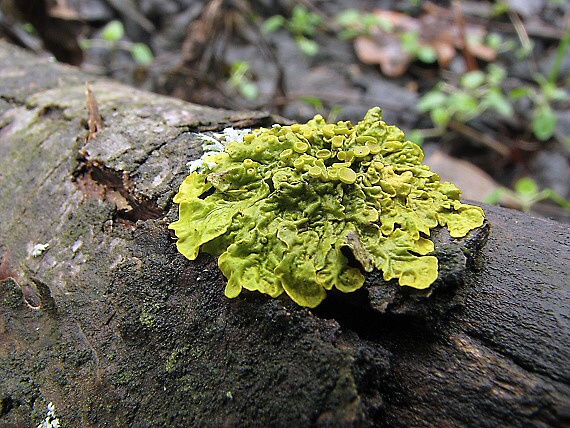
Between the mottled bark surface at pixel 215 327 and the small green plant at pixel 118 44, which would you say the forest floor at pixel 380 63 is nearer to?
the small green plant at pixel 118 44

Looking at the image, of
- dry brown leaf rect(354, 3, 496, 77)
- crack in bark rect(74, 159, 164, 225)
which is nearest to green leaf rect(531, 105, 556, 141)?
dry brown leaf rect(354, 3, 496, 77)

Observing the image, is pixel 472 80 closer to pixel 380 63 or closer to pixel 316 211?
pixel 380 63

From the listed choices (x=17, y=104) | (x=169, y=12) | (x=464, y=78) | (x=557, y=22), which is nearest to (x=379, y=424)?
(x=17, y=104)

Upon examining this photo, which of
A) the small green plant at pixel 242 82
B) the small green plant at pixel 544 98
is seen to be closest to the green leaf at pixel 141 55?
the small green plant at pixel 242 82

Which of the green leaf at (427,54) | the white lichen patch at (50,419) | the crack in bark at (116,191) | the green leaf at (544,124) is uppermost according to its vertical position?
the green leaf at (427,54)

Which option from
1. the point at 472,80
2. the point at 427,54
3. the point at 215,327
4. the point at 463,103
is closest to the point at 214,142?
the point at 215,327

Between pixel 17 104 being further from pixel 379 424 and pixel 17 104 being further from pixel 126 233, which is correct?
pixel 379 424
